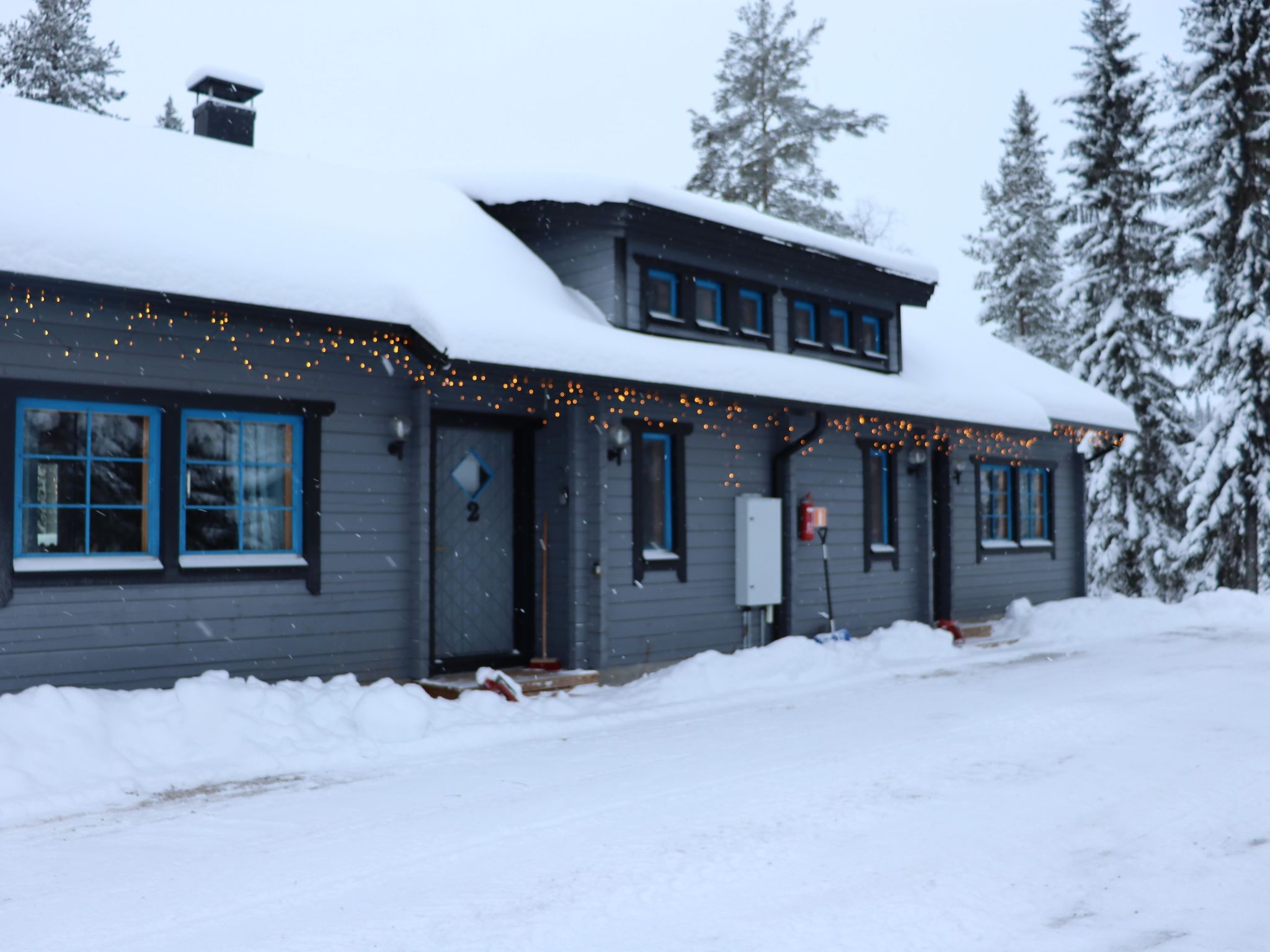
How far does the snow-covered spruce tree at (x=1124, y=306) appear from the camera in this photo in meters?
24.7

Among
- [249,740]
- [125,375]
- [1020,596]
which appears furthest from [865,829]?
[1020,596]

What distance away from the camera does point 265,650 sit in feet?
29.6

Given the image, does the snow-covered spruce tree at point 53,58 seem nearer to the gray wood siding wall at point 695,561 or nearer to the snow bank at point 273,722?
the gray wood siding wall at point 695,561

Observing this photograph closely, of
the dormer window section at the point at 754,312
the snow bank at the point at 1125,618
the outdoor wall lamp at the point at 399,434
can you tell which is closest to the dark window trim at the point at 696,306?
the dormer window section at the point at 754,312

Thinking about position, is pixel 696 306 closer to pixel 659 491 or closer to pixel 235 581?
pixel 659 491

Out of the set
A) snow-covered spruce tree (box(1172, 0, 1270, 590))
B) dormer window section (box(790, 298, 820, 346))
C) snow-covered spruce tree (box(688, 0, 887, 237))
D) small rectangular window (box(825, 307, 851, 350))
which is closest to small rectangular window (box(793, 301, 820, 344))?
dormer window section (box(790, 298, 820, 346))

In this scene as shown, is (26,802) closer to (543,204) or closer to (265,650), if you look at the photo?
(265,650)

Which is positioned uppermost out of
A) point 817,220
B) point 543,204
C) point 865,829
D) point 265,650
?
point 817,220

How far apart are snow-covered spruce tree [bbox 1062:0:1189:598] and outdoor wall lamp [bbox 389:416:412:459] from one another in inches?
745

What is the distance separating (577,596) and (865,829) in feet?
18.0

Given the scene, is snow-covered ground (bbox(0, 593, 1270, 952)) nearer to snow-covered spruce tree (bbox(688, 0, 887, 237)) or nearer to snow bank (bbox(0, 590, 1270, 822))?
snow bank (bbox(0, 590, 1270, 822))

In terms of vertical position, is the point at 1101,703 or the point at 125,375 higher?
the point at 125,375

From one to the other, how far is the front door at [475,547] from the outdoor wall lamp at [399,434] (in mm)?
538

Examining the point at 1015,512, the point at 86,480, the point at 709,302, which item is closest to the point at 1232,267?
the point at 1015,512
